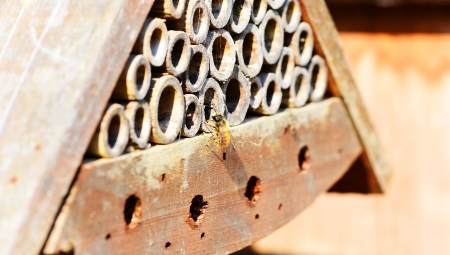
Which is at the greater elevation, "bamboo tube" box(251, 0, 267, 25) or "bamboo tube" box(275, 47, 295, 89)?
"bamboo tube" box(251, 0, 267, 25)

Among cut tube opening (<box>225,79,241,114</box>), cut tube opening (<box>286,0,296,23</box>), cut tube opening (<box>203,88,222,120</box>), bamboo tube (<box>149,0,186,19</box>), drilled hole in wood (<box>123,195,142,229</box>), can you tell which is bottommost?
drilled hole in wood (<box>123,195,142,229</box>)

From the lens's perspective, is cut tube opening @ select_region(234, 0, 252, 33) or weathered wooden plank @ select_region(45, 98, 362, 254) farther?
cut tube opening @ select_region(234, 0, 252, 33)


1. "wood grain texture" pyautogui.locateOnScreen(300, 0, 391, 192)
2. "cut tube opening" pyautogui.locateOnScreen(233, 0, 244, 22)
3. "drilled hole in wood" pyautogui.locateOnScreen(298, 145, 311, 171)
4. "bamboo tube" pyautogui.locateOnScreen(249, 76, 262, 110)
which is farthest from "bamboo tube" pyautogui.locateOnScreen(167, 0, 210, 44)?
"drilled hole in wood" pyautogui.locateOnScreen(298, 145, 311, 171)

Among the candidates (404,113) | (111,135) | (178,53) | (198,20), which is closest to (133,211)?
(111,135)

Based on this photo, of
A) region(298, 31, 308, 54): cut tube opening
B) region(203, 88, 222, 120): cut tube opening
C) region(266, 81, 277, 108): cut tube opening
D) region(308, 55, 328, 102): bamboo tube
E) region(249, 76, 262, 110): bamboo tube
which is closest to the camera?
region(203, 88, 222, 120): cut tube opening

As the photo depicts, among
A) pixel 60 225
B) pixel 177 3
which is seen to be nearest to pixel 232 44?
pixel 177 3

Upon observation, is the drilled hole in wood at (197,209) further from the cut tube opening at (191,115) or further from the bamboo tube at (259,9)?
the bamboo tube at (259,9)

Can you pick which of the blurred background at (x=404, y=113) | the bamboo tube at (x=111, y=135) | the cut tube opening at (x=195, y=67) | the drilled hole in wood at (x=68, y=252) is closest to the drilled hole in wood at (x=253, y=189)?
the cut tube opening at (x=195, y=67)

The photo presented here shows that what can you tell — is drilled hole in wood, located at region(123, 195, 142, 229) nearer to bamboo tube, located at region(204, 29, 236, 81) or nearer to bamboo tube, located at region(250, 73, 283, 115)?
bamboo tube, located at region(204, 29, 236, 81)
